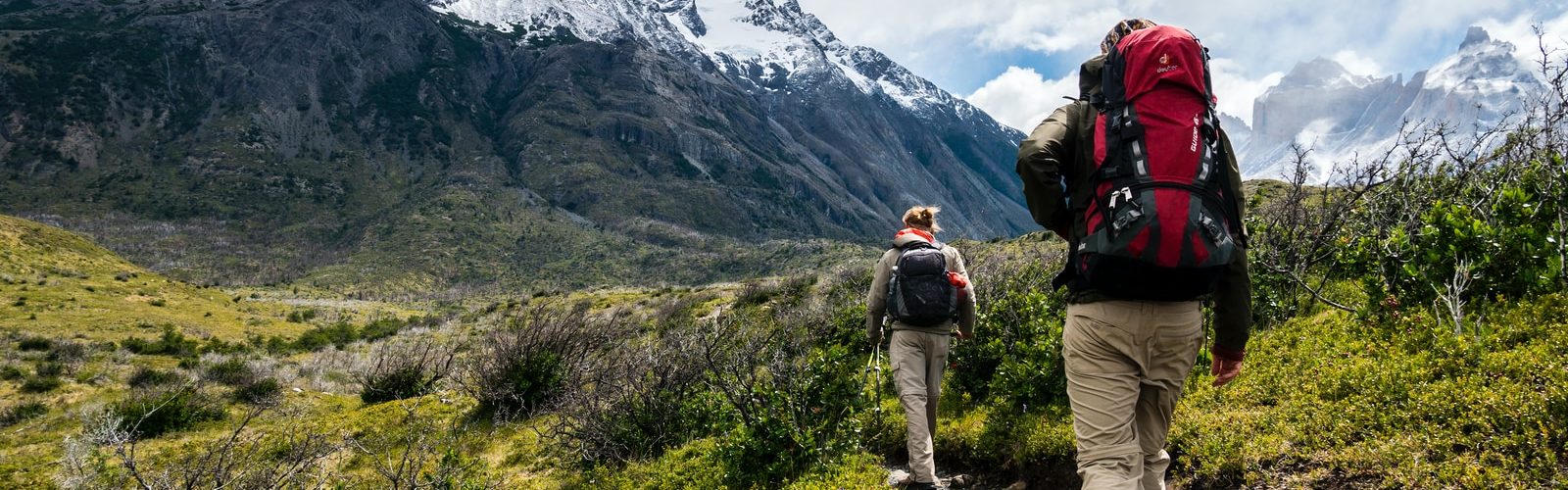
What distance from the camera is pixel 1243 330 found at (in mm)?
2676

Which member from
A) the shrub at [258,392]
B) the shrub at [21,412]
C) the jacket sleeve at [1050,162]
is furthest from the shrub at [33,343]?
the jacket sleeve at [1050,162]

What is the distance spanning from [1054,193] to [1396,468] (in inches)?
93.9

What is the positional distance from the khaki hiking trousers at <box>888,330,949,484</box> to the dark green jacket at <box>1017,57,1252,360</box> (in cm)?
197

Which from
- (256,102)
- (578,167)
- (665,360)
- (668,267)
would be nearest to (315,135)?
(256,102)

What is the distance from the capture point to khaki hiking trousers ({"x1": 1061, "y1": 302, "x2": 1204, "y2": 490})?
2.44 m

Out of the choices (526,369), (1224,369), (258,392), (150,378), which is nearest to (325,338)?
(150,378)

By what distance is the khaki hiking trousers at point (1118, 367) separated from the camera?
2.44m

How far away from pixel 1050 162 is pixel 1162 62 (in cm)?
52

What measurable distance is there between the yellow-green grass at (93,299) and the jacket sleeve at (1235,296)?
28.0 m

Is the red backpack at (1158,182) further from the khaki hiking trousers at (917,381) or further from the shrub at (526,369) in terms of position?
the shrub at (526,369)

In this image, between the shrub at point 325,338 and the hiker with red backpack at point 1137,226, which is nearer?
the hiker with red backpack at point 1137,226

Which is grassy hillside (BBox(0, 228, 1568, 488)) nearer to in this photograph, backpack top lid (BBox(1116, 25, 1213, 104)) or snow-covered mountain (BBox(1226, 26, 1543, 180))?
backpack top lid (BBox(1116, 25, 1213, 104))

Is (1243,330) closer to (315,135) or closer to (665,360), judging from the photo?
(665,360)

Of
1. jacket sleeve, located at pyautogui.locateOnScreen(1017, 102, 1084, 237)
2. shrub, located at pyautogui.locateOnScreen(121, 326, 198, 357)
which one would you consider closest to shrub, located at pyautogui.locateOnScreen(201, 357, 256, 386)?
shrub, located at pyautogui.locateOnScreen(121, 326, 198, 357)
